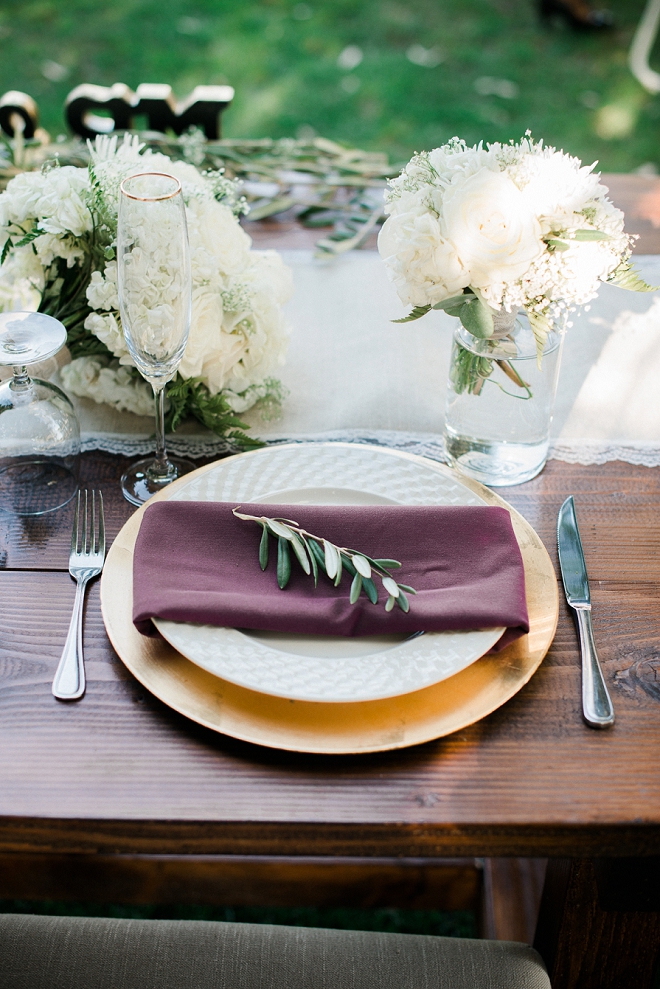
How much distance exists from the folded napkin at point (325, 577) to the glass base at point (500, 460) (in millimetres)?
153

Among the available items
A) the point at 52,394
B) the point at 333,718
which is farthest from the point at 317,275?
the point at 333,718

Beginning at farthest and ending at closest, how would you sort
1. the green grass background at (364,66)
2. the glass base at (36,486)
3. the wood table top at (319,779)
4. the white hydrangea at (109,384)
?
the green grass background at (364,66) → the white hydrangea at (109,384) → the glass base at (36,486) → the wood table top at (319,779)

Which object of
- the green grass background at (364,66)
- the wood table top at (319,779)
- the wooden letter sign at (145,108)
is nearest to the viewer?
the wood table top at (319,779)

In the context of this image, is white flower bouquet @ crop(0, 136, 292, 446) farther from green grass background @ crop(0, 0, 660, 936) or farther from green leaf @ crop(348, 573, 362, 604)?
green grass background @ crop(0, 0, 660, 936)

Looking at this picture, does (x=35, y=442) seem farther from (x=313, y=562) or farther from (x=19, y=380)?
(x=313, y=562)

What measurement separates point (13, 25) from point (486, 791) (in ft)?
13.1

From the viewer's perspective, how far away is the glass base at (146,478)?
996 mm

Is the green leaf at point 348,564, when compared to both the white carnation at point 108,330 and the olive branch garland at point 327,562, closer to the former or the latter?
the olive branch garland at point 327,562

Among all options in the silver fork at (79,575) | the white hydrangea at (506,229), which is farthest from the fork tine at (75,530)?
the white hydrangea at (506,229)

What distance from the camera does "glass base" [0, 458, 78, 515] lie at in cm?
98

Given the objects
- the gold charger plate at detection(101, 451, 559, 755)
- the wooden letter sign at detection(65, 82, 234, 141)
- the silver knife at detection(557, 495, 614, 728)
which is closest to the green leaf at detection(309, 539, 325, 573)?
the gold charger plate at detection(101, 451, 559, 755)

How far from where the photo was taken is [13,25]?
3.74 m

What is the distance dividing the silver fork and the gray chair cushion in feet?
1.03

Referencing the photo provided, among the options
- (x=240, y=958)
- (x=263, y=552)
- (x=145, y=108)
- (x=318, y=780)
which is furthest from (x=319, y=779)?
(x=145, y=108)
